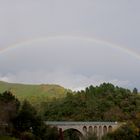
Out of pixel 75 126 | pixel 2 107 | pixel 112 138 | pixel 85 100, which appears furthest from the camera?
pixel 85 100

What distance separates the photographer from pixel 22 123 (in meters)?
78.9

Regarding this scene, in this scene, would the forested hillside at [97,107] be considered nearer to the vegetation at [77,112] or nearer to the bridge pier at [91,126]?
the vegetation at [77,112]

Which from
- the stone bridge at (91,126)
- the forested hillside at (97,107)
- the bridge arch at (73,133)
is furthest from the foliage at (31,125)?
the forested hillside at (97,107)

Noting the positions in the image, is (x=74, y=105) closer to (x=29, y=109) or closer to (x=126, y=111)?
(x=126, y=111)

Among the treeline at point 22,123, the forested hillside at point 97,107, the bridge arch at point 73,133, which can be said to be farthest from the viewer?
the forested hillside at point 97,107

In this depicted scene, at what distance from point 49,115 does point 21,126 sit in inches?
2127

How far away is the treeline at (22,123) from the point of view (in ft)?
248

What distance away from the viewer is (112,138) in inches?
3632

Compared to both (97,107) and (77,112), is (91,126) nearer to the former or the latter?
(77,112)

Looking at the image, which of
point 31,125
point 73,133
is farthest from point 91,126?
point 31,125

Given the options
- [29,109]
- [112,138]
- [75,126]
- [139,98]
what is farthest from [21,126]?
[139,98]

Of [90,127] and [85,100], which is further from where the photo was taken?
[85,100]

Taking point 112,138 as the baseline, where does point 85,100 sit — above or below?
above

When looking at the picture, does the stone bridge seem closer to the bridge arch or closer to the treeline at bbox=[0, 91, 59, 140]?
the bridge arch
